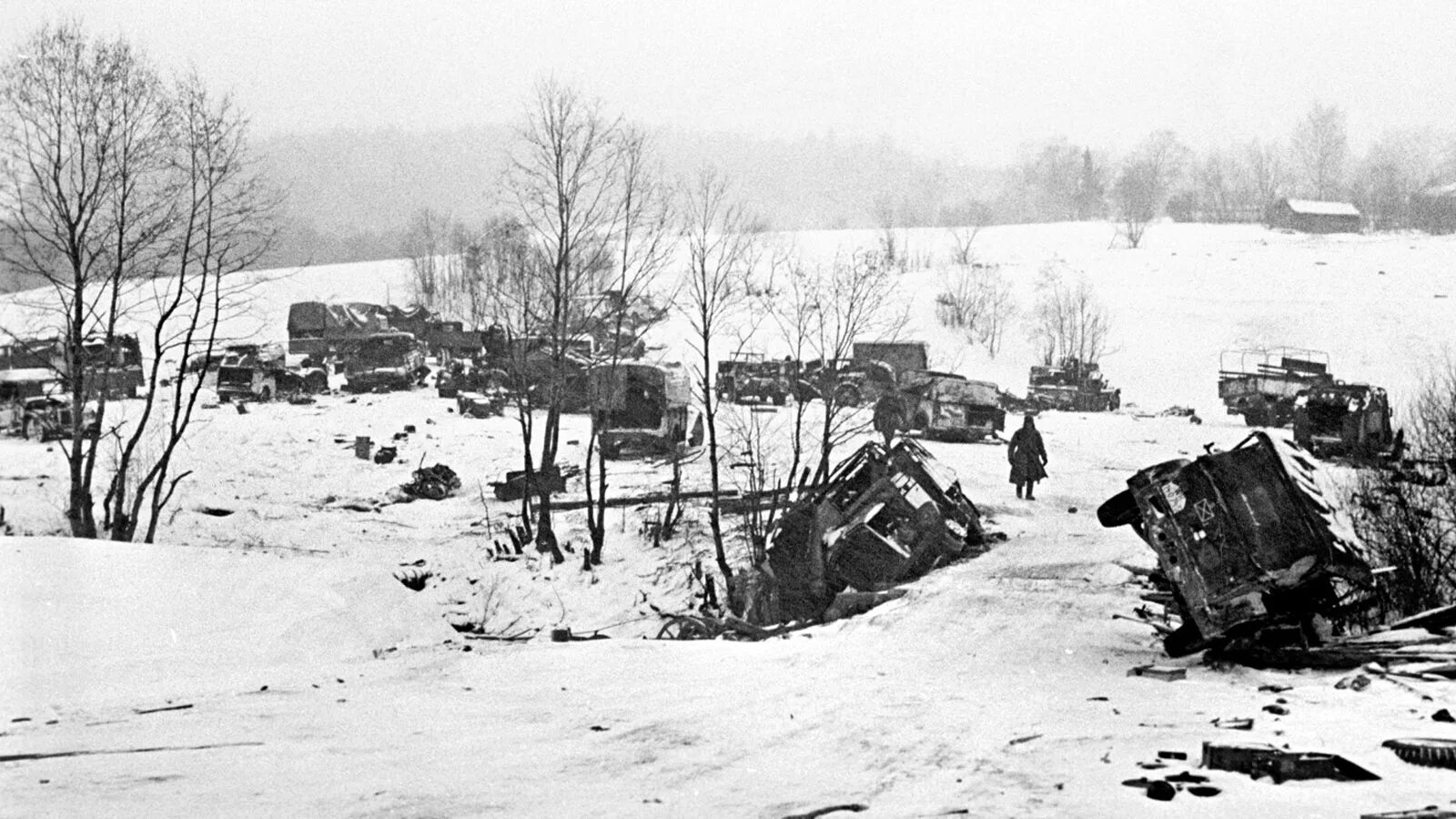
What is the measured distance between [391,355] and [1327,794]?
32.4 m

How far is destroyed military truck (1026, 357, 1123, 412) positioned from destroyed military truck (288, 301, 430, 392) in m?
21.0

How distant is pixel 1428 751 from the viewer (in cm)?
390

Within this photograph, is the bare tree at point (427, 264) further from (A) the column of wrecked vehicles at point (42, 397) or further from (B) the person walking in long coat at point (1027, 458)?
(B) the person walking in long coat at point (1027, 458)

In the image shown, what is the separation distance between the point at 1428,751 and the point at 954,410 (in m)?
21.7

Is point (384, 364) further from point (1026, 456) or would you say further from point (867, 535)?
point (867, 535)

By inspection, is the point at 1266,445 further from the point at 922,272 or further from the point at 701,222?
the point at 922,272

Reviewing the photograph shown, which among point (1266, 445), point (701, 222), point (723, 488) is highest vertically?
point (701, 222)

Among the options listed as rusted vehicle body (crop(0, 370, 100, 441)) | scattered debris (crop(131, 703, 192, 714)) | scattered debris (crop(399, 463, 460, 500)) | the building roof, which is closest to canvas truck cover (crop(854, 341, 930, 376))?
scattered debris (crop(399, 463, 460, 500))

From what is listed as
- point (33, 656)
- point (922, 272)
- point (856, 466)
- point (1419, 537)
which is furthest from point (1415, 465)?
point (922, 272)

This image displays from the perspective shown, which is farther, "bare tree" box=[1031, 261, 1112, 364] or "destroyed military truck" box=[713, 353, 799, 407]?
"bare tree" box=[1031, 261, 1112, 364]

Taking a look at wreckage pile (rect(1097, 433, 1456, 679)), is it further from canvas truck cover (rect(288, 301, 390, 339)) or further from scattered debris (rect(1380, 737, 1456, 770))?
canvas truck cover (rect(288, 301, 390, 339))

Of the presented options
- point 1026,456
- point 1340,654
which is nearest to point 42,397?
point 1026,456

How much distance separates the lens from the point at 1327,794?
3.54 metres

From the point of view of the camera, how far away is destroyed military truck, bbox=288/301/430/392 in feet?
106
